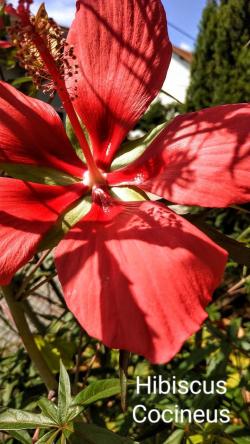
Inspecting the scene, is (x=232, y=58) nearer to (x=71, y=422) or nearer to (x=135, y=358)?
(x=135, y=358)

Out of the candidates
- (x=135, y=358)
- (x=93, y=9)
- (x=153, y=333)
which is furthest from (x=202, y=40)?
(x=153, y=333)

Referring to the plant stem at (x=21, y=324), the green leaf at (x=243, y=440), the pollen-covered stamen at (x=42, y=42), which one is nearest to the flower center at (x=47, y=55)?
the pollen-covered stamen at (x=42, y=42)

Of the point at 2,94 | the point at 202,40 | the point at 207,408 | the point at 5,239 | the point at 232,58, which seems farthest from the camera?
the point at 202,40

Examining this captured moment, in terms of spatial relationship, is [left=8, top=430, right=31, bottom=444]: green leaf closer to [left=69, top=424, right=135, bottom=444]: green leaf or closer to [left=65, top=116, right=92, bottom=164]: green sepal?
[left=69, top=424, right=135, bottom=444]: green leaf

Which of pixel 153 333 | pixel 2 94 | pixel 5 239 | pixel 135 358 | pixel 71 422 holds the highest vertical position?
pixel 2 94

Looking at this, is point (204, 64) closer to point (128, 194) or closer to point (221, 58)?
point (221, 58)

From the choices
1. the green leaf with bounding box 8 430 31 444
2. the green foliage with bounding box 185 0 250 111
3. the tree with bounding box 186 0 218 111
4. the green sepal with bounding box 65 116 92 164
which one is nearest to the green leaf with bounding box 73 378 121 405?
the green leaf with bounding box 8 430 31 444
